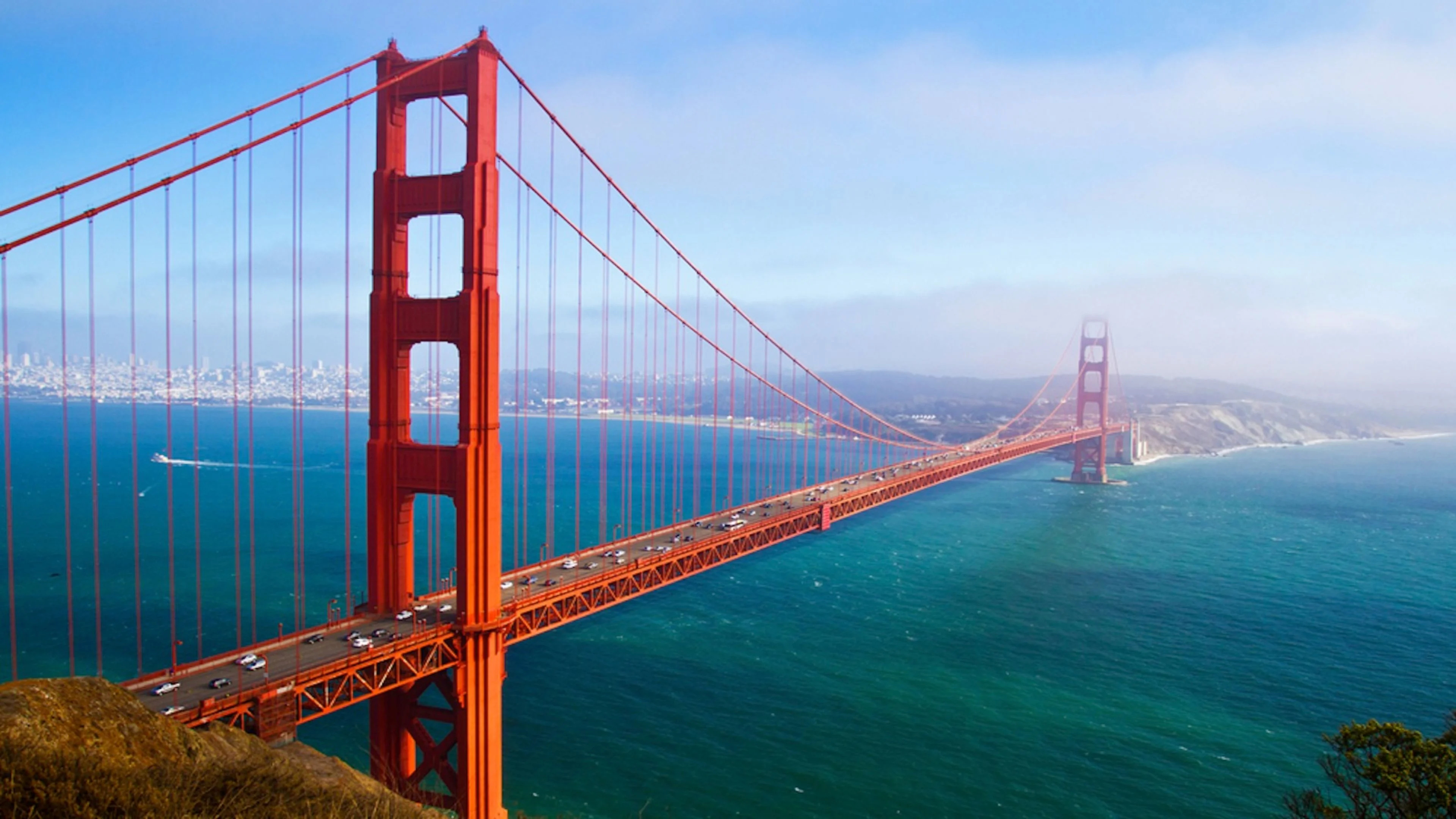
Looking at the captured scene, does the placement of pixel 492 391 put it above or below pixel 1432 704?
above

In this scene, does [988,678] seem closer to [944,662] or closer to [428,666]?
[944,662]

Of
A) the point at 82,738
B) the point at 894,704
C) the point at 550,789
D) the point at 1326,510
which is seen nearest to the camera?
the point at 82,738

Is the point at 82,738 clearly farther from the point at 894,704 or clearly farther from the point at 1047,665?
the point at 1047,665

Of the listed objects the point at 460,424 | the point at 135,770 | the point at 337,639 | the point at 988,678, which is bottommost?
the point at 988,678

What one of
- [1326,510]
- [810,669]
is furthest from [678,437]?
[810,669]

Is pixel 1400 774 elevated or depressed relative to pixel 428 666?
elevated

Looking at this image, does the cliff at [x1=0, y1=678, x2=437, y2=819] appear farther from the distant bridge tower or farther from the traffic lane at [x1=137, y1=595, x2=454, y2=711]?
the distant bridge tower

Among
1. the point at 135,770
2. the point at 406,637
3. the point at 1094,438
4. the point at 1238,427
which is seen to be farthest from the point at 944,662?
the point at 1238,427
